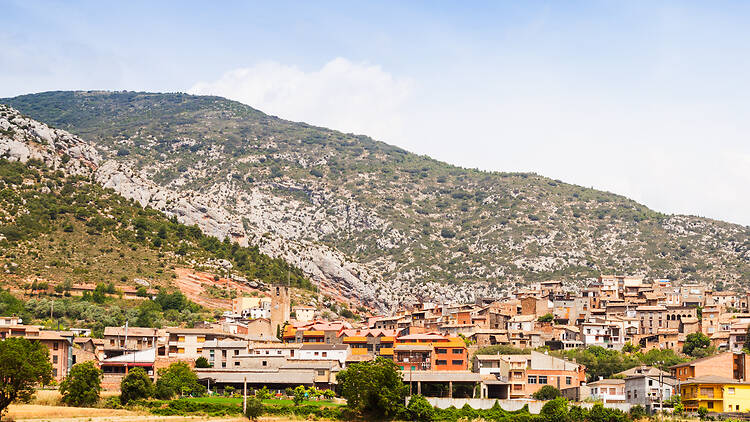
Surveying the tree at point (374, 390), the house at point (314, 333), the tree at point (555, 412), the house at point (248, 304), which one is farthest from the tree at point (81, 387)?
the house at point (248, 304)

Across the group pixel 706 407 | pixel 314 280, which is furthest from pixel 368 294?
pixel 706 407

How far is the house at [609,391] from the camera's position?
307 feet

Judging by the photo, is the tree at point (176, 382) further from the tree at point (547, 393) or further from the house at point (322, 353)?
the tree at point (547, 393)

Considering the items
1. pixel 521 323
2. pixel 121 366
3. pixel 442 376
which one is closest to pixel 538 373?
pixel 442 376

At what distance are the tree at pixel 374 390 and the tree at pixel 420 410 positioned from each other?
0.98m

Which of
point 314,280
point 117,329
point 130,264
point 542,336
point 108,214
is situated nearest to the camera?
point 117,329

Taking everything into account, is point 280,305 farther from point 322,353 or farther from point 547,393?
point 547,393

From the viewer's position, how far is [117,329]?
354 feet

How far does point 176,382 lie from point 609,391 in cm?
4045

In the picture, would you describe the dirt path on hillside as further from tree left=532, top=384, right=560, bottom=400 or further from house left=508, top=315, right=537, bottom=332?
tree left=532, top=384, right=560, bottom=400

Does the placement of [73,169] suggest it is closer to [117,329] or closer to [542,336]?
[117,329]

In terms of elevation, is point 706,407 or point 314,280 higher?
point 314,280

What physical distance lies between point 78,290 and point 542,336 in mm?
61482

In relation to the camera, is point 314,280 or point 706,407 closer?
point 706,407
